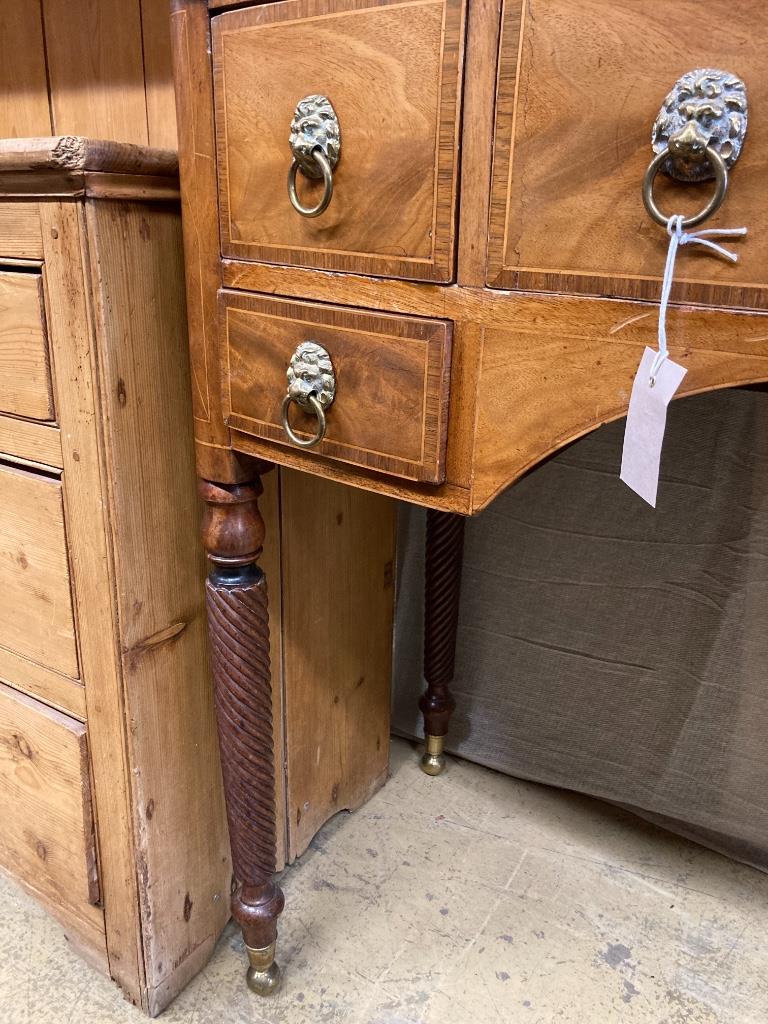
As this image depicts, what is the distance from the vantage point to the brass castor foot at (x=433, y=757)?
1272mm

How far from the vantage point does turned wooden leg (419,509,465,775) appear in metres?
1.18

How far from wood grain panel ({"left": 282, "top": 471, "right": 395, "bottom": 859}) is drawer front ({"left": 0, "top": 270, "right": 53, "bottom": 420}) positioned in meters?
0.28

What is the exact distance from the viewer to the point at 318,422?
0.65 metres

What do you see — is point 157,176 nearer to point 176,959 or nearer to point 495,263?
point 495,263

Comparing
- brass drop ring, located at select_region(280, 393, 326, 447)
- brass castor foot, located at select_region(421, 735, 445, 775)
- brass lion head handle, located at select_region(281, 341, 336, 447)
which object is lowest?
brass castor foot, located at select_region(421, 735, 445, 775)

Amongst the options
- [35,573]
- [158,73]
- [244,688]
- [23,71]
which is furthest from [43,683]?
[23,71]

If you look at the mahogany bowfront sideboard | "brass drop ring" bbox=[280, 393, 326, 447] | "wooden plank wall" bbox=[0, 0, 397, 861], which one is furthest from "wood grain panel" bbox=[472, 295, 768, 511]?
"wooden plank wall" bbox=[0, 0, 397, 861]

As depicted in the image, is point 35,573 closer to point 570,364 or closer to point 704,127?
point 570,364

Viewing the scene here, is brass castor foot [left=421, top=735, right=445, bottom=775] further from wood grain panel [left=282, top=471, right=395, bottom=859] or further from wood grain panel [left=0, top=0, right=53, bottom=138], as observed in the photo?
wood grain panel [left=0, top=0, right=53, bottom=138]

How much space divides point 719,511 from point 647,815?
0.44 meters

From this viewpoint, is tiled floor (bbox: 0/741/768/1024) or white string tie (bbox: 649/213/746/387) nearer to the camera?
A: white string tie (bbox: 649/213/746/387)

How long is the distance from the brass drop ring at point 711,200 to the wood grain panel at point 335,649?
1.78ft

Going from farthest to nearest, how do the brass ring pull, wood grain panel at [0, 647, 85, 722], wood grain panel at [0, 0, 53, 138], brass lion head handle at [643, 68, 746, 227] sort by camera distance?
wood grain panel at [0, 0, 53, 138], wood grain panel at [0, 647, 85, 722], the brass ring pull, brass lion head handle at [643, 68, 746, 227]

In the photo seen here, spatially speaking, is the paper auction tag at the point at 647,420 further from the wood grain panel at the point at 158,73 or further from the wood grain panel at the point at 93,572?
the wood grain panel at the point at 158,73
